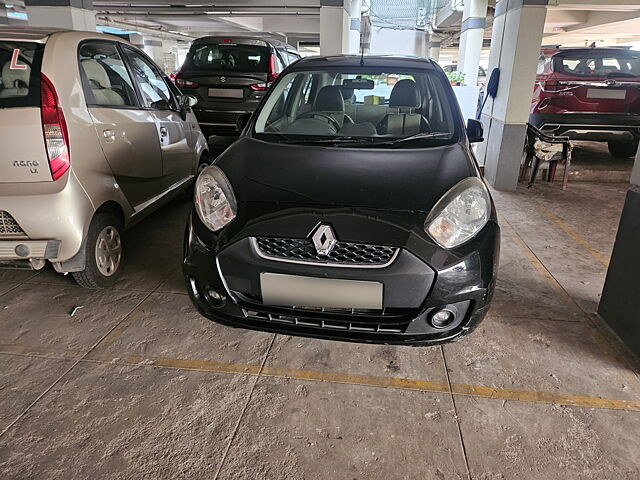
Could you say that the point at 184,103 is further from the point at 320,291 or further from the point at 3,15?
the point at 3,15

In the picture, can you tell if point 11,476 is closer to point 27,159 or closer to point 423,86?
point 27,159

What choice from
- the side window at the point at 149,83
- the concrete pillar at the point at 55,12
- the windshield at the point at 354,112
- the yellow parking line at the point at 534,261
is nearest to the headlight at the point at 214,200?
the windshield at the point at 354,112

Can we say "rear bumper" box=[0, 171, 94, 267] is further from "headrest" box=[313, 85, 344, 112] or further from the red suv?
the red suv

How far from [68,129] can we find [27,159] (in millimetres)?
268

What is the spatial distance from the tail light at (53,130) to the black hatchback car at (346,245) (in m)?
0.84

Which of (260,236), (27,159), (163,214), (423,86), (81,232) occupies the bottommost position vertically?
(163,214)

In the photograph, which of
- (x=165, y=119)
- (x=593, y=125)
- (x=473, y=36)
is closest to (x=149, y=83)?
(x=165, y=119)

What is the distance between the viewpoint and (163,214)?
478cm

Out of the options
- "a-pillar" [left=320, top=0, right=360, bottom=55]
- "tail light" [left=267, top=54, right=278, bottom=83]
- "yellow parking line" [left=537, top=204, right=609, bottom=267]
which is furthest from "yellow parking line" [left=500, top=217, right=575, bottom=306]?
"a-pillar" [left=320, top=0, right=360, bottom=55]

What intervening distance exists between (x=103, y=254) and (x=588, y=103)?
6162 millimetres

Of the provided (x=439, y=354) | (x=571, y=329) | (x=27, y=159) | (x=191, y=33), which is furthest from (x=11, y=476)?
(x=191, y=33)

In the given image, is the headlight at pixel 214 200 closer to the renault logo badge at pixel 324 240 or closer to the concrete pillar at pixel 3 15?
the renault logo badge at pixel 324 240

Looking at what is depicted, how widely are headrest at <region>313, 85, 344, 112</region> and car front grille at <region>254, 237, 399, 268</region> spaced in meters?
1.63

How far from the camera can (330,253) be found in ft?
6.72
